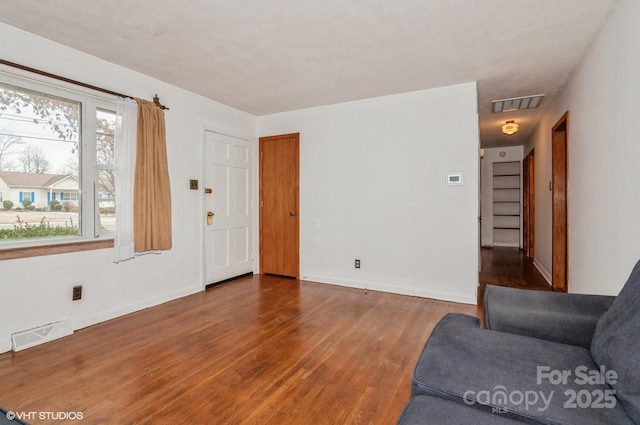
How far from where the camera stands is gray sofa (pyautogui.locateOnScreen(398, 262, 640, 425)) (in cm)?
104

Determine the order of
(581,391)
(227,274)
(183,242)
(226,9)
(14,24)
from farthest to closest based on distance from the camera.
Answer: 1. (227,274)
2. (183,242)
3. (14,24)
4. (226,9)
5. (581,391)

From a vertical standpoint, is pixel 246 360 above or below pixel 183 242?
below

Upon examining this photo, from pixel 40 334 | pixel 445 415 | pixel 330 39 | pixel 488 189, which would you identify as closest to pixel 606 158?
pixel 330 39

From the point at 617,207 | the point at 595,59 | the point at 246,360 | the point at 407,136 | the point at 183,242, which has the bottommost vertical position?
the point at 246,360

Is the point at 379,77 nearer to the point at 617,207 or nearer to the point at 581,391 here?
the point at 617,207

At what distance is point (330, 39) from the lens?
2.68 m

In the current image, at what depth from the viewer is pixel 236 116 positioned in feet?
15.4

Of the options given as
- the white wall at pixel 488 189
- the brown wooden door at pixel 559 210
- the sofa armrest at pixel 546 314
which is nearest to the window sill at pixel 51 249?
the sofa armrest at pixel 546 314

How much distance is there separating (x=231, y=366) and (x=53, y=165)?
7.58ft

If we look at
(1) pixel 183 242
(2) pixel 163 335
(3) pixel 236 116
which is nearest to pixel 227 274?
(1) pixel 183 242

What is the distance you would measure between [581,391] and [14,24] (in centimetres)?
406

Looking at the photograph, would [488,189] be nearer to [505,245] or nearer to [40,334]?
[505,245]

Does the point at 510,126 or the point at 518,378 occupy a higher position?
the point at 510,126

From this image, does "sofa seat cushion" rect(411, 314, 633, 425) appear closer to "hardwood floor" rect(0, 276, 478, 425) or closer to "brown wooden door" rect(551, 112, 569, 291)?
"hardwood floor" rect(0, 276, 478, 425)
